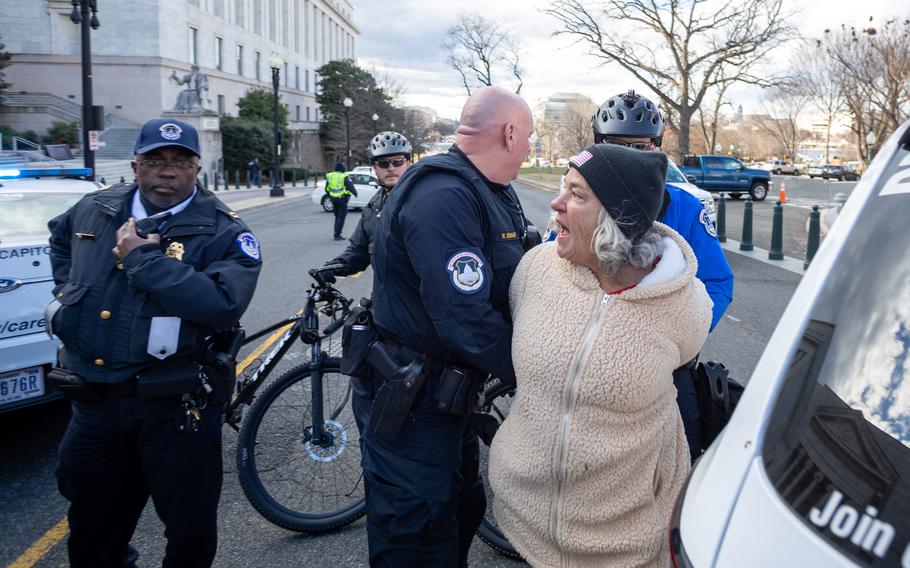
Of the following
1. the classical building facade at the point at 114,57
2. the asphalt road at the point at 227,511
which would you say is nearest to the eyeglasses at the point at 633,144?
the asphalt road at the point at 227,511

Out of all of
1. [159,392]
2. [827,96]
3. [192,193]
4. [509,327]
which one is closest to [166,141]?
[192,193]

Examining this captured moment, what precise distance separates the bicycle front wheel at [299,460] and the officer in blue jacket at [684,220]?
6.01 feet

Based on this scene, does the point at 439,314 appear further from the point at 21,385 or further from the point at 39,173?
the point at 39,173

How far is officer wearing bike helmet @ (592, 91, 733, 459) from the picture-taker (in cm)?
273

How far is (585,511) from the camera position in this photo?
2062mm

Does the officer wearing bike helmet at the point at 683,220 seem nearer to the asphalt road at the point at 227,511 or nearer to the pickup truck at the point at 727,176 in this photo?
the asphalt road at the point at 227,511

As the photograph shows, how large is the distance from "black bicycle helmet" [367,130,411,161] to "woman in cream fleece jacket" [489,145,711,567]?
4.51m

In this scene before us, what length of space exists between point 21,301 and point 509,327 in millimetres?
3394

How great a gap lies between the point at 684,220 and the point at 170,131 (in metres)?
2.03

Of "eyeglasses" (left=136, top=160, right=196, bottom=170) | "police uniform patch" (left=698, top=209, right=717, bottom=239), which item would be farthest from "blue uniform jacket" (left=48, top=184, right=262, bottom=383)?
"police uniform patch" (left=698, top=209, right=717, bottom=239)

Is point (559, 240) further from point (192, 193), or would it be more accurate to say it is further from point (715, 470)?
point (192, 193)

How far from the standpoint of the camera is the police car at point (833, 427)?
121 cm

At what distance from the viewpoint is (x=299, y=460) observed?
3859mm

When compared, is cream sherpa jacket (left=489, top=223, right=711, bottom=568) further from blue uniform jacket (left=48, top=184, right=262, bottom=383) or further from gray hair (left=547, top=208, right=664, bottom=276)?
blue uniform jacket (left=48, top=184, right=262, bottom=383)
